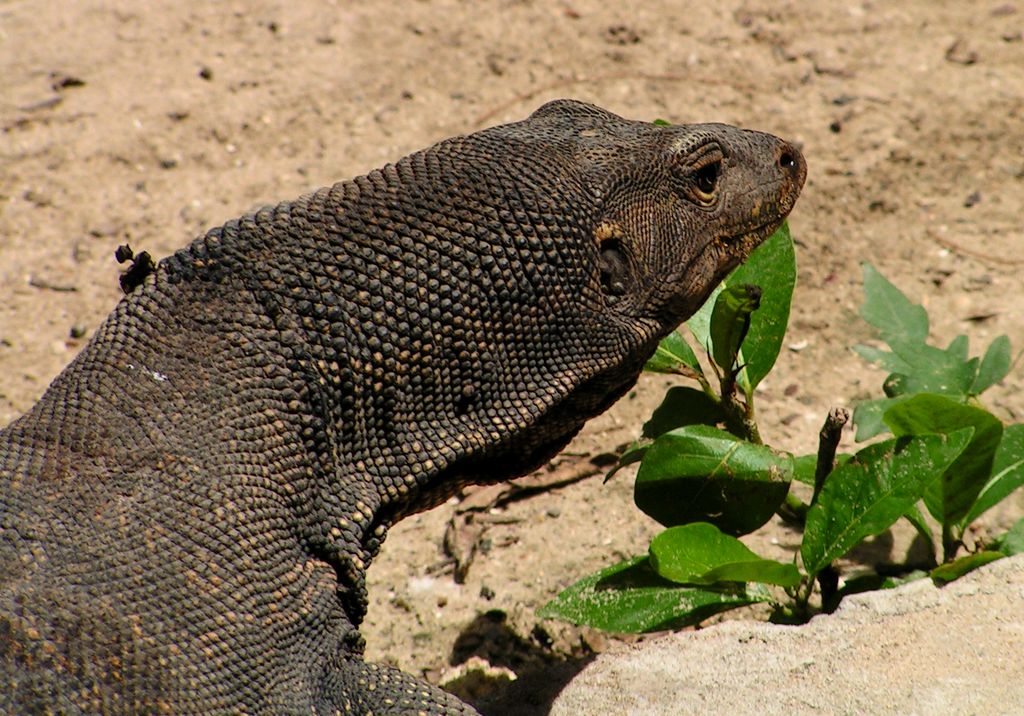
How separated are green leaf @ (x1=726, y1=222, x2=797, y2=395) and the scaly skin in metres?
0.46

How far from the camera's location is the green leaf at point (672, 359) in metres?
3.73

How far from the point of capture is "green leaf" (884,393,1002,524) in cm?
334

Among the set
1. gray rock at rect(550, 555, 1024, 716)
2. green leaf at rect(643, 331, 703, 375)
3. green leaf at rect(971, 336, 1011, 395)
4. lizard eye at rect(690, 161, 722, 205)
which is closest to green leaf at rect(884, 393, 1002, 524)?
gray rock at rect(550, 555, 1024, 716)

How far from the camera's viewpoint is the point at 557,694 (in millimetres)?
3346

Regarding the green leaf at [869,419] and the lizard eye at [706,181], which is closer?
the lizard eye at [706,181]

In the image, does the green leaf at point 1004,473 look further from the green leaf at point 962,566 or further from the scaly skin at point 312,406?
the scaly skin at point 312,406

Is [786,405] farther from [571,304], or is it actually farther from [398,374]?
[398,374]

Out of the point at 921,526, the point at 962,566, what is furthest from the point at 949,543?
the point at 962,566

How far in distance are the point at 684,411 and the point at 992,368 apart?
3.53ft

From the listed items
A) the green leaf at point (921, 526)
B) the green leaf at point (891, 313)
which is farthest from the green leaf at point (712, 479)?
the green leaf at point (891, 313)

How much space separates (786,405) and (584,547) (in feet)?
3.56

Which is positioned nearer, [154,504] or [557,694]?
[154,504]

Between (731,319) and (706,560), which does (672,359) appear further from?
(706,560)

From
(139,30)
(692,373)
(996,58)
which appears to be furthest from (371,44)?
(692,373)
